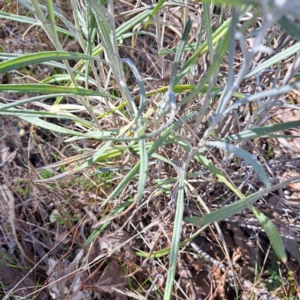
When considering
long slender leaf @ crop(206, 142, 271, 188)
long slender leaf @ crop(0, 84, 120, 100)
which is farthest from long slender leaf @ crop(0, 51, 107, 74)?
long slender leaf @ crop(206, 142, 271, 188)

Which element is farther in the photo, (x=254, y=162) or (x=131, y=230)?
(x=131, y=230)

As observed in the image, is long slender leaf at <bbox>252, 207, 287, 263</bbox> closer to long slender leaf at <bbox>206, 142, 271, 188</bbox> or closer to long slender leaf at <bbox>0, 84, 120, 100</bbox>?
long slender leaf at <bbox>206, 142, 271, 188</bbox>

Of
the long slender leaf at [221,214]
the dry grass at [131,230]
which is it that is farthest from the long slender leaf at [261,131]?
the dry grass at [131,230]

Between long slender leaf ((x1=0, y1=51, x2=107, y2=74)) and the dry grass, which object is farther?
the dry grass

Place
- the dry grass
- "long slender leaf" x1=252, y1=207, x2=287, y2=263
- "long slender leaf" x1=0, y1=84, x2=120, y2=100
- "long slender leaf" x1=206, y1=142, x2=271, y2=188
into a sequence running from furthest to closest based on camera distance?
1. the dry grass
2. "long slender leaf" x1=0, y1=84, x2=120, y2=100
3. "long slender leaf" x1=252, y1=207, x2=287, y2=263
4. "long slender leaf" x1=206, y1=142, x2=271, y2=188

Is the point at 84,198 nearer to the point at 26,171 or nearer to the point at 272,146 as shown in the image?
the point at 26,171

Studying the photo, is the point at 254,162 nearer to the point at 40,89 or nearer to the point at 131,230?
the point at 40,89

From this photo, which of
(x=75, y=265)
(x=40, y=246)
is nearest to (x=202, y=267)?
(x=75, y=265)

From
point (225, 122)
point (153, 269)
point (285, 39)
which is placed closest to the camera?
point (285, 39)

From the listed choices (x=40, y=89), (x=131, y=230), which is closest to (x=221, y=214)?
(x=40, y=89)

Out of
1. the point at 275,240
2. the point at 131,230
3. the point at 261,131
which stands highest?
the point at 261,131

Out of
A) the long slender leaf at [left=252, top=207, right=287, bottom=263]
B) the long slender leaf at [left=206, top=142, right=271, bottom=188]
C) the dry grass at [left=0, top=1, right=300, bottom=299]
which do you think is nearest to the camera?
the long slender leaf at [left=206, top=142, right=271, bottom=188]
